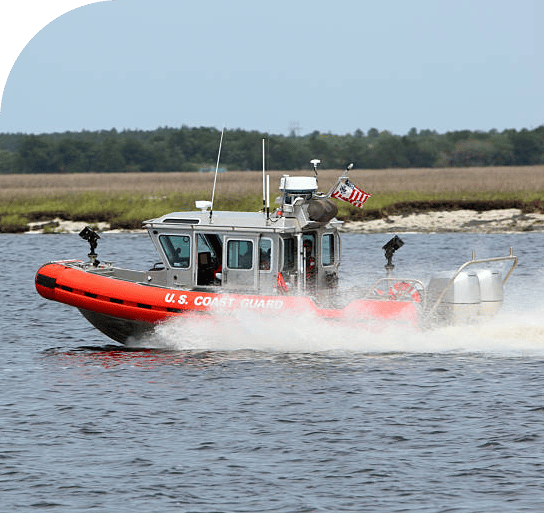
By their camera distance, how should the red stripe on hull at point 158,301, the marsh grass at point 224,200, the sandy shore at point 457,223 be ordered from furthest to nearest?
the marsh grass at point 224,200
the sandy shore at point 457,223
the red stripe on hull at point 158,301

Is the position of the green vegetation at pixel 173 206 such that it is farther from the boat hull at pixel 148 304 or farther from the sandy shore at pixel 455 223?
the boat hull at pixel 148 304

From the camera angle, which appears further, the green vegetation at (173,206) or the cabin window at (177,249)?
the green vegetation at (173,206)

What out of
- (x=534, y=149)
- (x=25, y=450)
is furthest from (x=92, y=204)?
(x=534, y=149)

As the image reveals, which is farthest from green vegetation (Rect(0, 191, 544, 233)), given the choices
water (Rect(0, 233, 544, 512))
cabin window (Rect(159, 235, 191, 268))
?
cabin window (Rect(159, 235, 191, 268))

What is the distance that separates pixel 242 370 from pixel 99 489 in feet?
18.4

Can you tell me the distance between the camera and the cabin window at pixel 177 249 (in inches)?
698

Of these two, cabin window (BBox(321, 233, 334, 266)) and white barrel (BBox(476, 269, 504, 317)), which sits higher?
cabin window (BBox(321, 233, 334, 266))

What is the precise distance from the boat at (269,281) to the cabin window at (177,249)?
0.02m

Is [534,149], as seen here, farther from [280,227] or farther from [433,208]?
[280,227]

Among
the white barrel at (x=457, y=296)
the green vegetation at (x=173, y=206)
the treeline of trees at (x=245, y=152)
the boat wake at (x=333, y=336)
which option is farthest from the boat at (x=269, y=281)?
the treeline of trees at (x=245, y=152)

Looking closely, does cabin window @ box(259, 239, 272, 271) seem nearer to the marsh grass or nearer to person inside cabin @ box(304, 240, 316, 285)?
person inside cabin @ box(304, 240, 316, 285)

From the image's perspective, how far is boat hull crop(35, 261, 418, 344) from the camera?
16.7 meters

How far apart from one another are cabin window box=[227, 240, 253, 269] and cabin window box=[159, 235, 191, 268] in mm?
769

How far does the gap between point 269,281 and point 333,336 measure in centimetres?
141
